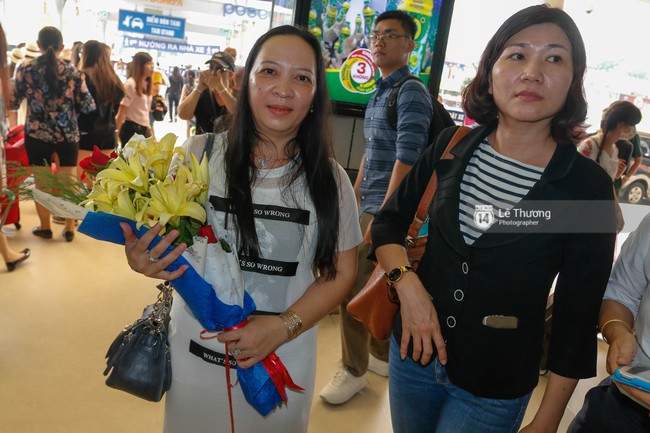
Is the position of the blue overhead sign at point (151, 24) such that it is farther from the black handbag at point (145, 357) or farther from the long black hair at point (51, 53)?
the black handbag at point (145, 357)

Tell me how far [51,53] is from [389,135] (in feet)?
10.5

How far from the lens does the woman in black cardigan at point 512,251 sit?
1.15 metres

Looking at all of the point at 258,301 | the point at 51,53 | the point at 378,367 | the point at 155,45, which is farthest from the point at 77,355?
the point at 155,45

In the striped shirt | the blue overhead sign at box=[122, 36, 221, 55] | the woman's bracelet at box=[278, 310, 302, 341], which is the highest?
the blue overhead sign at box=[122, 36, 221, 55]

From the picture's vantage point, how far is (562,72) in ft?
3.83

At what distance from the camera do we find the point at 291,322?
1.30m

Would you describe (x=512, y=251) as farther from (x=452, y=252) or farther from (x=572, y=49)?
(x=572, y=49)

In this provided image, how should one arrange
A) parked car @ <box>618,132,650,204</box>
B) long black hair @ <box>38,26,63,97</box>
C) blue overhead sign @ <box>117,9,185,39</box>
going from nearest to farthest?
1. long black hair @ <box>38,26,63,97</box>
2. parked car @ <box>618,132,650,204</box>
3. blue overhead sign @ <box>117,9,185,39</box>

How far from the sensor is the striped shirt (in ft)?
3.98

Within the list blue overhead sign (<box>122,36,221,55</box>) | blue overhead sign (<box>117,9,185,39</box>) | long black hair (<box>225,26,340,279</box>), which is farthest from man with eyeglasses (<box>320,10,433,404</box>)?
blue overhead sign (<box>117,9,185,39</box>)

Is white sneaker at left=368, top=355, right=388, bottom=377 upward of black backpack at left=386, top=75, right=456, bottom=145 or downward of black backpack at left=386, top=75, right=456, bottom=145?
downward

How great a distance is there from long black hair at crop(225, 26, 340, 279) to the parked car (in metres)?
6.45

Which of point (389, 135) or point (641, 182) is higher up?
point (389, 135)

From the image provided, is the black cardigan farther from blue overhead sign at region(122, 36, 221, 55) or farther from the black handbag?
blue overhead sign at region(122, 36, 221, 55)
